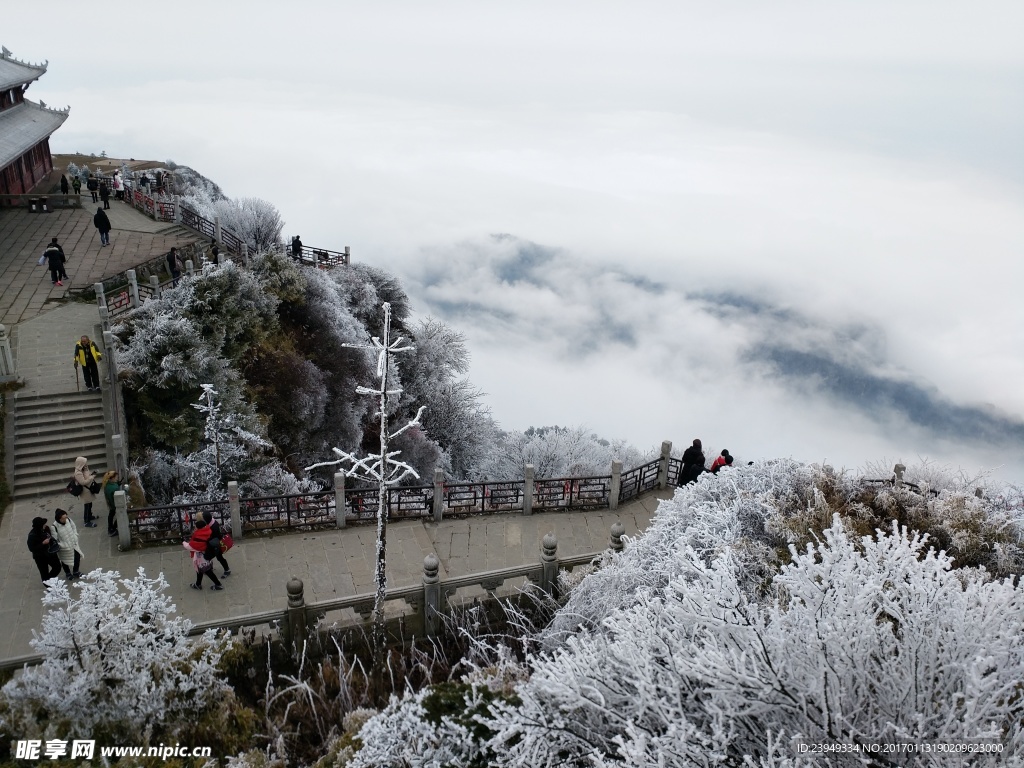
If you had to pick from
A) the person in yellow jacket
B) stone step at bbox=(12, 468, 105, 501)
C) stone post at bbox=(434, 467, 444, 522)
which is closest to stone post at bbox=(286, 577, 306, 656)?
stone post at bbox=(434, 467, 444, 522)

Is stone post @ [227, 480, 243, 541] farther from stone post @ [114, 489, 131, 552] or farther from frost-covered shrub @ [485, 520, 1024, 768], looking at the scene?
frost-covered shrub @ [485, 520, 1024, 768]

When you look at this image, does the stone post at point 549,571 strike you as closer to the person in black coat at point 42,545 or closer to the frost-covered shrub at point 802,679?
the frost-covered shrub at point 802,679

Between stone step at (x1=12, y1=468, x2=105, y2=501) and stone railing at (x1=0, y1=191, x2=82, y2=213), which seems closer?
stone step at (x1=12, y1=468, x2=105, y2=501)

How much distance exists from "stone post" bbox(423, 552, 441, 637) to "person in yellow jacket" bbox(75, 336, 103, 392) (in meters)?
10.9

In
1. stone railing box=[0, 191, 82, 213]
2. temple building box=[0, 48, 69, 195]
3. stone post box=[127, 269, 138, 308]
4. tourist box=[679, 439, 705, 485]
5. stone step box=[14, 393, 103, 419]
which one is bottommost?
tourist box=[679, 439, 705, 485]

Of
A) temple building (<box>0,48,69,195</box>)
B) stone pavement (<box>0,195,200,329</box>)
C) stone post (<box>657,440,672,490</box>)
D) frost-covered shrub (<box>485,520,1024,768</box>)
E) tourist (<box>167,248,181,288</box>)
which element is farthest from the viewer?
temple building (<box>0,48,69,195</box>)

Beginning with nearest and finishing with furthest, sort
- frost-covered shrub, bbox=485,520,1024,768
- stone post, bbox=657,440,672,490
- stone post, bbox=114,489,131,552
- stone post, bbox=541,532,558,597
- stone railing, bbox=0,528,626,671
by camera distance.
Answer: frost-covered shrub, bbox=485,520,1024,768 → stone railing, bbox=0,528,626,671 → stone post, bbox=541,532,558,597 → stone post, bbox=114,489,131,552 → stone post, bbox=657,440,672,490

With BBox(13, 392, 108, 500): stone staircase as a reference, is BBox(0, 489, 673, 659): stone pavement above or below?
below

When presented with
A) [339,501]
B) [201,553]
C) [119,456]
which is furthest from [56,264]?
[201,553]

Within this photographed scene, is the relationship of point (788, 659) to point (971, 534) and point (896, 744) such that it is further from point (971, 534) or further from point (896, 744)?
point (971, 534)

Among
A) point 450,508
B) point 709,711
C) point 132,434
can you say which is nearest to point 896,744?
point 709,711

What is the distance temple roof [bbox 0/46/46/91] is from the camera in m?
32.2

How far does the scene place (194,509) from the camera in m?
14.0

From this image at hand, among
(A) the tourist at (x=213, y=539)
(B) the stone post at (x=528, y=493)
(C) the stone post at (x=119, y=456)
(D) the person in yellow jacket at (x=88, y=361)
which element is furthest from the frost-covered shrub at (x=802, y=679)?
(D) the person in yellow jacket at (x=88, y=361)
